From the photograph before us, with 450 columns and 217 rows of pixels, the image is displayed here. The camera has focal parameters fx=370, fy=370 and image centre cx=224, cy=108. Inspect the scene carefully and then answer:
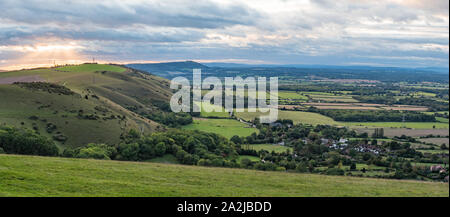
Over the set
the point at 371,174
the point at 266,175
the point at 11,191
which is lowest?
the point at 371,174

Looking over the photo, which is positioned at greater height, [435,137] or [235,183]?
[235,183]

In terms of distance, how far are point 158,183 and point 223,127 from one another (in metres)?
81.4

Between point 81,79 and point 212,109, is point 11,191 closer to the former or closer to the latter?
point 212,109

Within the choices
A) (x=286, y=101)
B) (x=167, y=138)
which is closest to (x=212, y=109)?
(x=286, y=101)

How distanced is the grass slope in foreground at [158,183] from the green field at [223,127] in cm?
6441

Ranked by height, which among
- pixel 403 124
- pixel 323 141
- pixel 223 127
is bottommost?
pixel 323 141

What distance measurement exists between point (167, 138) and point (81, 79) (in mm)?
111050

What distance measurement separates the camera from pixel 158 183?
1956 centimetres

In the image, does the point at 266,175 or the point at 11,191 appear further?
the point at 266,175

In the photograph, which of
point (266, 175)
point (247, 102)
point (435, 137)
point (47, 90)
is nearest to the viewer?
point (266, 175)

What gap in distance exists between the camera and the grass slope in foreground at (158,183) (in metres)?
17.0

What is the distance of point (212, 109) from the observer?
459ft

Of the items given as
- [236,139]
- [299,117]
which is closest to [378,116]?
[299,117]

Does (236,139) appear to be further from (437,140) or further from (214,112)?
(214,112)
